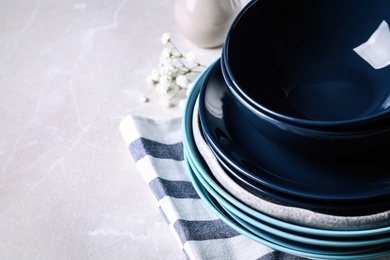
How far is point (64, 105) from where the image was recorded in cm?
99

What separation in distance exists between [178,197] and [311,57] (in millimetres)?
288

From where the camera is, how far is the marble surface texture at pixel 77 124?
0.80 meters

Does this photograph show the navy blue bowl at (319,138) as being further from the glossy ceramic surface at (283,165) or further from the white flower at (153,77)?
the white flower at (153,77)

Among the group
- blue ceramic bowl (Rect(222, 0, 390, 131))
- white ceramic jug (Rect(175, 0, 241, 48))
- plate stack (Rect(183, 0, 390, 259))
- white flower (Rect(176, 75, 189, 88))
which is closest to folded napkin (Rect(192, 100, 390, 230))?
plate stack (Rect(183, 0, 390, 259))

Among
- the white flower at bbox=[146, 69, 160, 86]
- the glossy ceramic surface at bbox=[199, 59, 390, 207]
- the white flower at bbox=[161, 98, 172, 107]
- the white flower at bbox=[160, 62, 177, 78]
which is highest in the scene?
the glossy ceramic surface at bbox=[199, 59, 390, 207]

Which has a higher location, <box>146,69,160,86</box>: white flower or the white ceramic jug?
the white ceramic jug

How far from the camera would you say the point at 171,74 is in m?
0.98

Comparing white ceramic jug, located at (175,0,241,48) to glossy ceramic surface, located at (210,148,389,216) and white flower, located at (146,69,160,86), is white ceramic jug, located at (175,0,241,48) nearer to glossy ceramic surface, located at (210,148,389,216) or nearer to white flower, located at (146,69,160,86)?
white flower, located at (146,69,160,86)

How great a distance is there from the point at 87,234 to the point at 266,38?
379 millimetres

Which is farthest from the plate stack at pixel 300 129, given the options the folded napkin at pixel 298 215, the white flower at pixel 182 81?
the white flower at pixel 182 81

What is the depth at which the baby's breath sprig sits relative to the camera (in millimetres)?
960

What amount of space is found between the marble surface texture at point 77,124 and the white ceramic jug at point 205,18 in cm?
4

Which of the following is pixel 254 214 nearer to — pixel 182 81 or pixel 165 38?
pixel 182 81

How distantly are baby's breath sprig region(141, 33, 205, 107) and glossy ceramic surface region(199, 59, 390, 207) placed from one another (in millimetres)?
221
